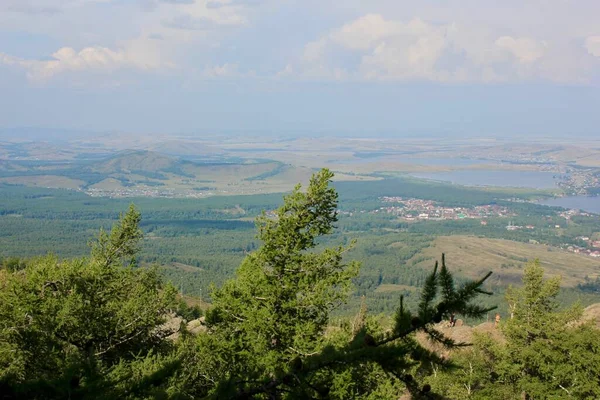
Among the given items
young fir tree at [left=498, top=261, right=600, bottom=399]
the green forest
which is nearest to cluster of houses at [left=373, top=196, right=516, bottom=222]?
young fir tree at [left=498, top=261, right=600, bottom=399]

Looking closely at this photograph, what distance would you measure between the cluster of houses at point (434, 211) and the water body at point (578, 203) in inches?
989

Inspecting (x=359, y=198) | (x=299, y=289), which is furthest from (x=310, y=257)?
(x=359, y=198)

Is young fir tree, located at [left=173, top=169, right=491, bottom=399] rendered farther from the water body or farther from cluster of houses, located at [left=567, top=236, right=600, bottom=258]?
the water body

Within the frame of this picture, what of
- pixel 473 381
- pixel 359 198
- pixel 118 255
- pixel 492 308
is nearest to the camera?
pixel 492 308

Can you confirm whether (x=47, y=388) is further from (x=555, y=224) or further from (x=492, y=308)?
(x=555, y=224)

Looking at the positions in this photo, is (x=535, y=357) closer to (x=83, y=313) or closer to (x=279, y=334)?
(x=279, y=334)

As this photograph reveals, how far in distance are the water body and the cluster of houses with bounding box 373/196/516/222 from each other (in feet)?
82.4

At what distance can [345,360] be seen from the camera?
14.0 ft

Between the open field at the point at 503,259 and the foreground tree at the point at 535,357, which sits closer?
the foreground tree at the point at 535,357

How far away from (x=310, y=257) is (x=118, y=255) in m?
8.30

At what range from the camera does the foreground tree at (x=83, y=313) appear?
40.7 ft

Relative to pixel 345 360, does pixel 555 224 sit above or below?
below

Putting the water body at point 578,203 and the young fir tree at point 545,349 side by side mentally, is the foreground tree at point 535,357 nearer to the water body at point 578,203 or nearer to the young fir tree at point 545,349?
the young fir tree at point 545,349

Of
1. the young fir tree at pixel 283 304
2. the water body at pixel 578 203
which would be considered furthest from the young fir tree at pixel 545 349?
the water body at pixel 578 203
